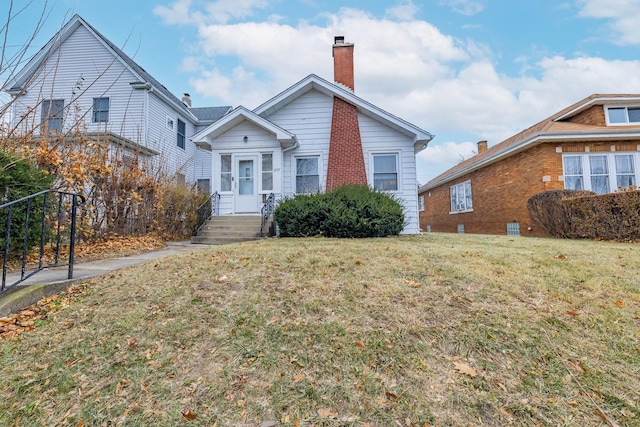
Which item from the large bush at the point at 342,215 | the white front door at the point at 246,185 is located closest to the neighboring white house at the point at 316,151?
the white front door at the point at 246,185

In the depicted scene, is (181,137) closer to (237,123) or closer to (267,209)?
(237,123)

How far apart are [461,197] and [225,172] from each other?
551 inches

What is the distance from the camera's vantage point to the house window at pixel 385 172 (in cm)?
1161

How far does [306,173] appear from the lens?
11.8 meters

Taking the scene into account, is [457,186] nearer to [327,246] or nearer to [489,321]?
[327,246]

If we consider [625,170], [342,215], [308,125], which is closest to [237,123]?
[308,125]

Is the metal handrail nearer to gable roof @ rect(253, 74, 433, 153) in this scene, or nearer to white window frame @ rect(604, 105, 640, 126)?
gable roof @ rect(253, 74, 433, 153)

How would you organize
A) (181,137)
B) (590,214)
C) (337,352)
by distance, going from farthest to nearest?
(181,137)
(590,214)
(337,352)

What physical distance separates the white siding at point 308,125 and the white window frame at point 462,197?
1016 centimetres

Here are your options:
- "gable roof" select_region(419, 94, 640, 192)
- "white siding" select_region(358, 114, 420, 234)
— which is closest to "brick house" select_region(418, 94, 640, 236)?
"gable roof" select_region(419, 94, 640, 192)

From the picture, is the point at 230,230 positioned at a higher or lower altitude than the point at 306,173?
lower

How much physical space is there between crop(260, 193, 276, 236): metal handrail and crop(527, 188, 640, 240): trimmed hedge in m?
8.94

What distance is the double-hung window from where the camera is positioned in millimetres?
17875

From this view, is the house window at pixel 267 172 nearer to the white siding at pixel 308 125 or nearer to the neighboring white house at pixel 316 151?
the neighboring white house at pixel 316 151
